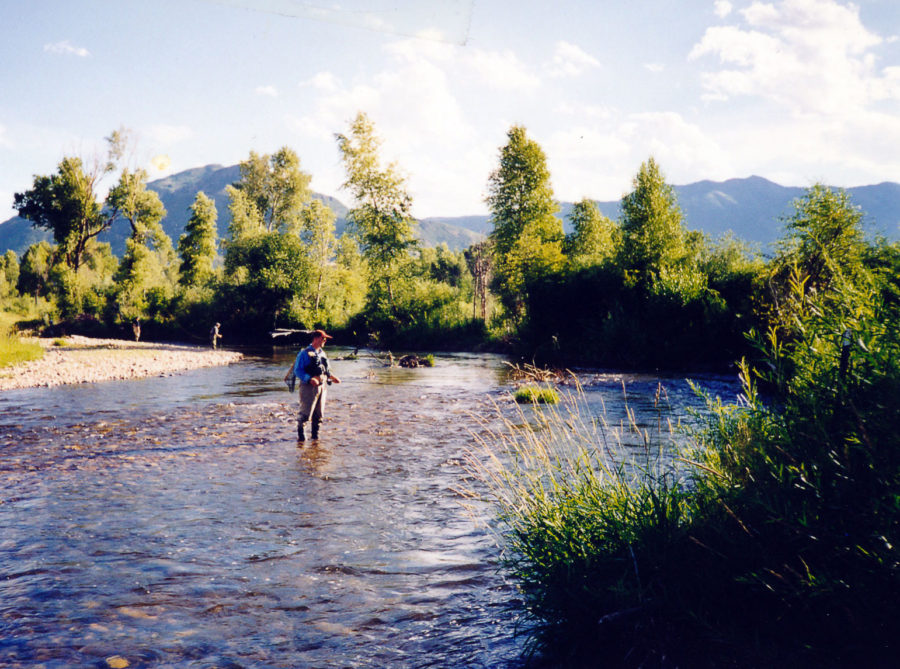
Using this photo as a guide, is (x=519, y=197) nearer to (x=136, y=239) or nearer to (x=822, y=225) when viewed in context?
(x=822, y=225)

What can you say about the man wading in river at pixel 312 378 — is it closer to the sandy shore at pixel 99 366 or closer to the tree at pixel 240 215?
the sandy shore at pixel 99 366

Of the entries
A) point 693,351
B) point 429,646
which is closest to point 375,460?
point 429,646

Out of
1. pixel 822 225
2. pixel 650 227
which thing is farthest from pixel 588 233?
pixel 822 225

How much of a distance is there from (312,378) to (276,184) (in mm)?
71950

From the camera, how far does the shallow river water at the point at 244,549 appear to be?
531 centimetres

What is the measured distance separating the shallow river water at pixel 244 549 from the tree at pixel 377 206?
3820 centimetres

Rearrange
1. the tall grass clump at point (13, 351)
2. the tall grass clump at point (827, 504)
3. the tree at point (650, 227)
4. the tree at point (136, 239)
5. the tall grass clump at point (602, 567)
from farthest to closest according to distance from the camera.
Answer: the tree at point (136, 239), the tree at point (650, 227), the tall grass clump at point (13, 351), the tall grass clump at point (602, 567), the tall grass clump at point (827, 504)

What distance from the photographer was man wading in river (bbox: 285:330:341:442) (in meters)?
13.6

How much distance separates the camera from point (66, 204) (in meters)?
61.1

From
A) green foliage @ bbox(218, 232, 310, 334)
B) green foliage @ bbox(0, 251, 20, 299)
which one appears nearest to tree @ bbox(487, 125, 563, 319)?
green foliage @ bbox(218, 232, 310, 334)

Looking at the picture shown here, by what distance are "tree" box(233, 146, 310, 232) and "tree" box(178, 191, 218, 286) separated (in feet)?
35.1

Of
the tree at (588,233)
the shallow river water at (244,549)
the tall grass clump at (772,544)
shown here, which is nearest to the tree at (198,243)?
the tree at (588,233)

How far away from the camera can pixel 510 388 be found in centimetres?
2414

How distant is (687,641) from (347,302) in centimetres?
6166
